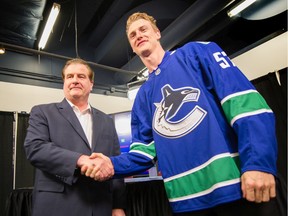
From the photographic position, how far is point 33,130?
1438 millimetres

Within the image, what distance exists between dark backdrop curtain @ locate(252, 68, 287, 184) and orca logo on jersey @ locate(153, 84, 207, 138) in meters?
2.76

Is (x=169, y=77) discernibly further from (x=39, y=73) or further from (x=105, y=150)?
(x=39, y=73)

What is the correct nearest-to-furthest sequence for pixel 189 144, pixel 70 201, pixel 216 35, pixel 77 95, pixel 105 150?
pixel 189 144 → pixel 70 201 → pixel 105 150 → pixel 77 95 → pixel 216 35

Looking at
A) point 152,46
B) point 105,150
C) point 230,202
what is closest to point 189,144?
point 230,202

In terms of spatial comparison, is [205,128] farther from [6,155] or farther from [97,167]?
[6,155]

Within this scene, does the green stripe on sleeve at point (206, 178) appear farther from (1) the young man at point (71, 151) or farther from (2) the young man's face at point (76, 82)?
(2) the young man's face at point (76, 82)

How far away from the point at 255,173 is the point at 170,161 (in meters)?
0.36

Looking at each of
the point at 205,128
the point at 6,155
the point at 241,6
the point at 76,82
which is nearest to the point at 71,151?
the point at 76,82

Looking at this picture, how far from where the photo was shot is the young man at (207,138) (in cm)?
80

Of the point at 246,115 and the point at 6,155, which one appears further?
the point at 6,155

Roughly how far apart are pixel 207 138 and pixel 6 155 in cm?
439

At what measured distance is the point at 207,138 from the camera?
92 cm

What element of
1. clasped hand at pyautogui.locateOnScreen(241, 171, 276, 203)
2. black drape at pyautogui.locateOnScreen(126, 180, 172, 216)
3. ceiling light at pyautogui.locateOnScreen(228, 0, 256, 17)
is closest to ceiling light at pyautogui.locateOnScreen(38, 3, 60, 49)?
ceiling light at pyautogui.locateOnScreen(228, 0, 256, 17)

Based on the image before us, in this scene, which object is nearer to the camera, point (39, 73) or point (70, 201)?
point (70, 201)
